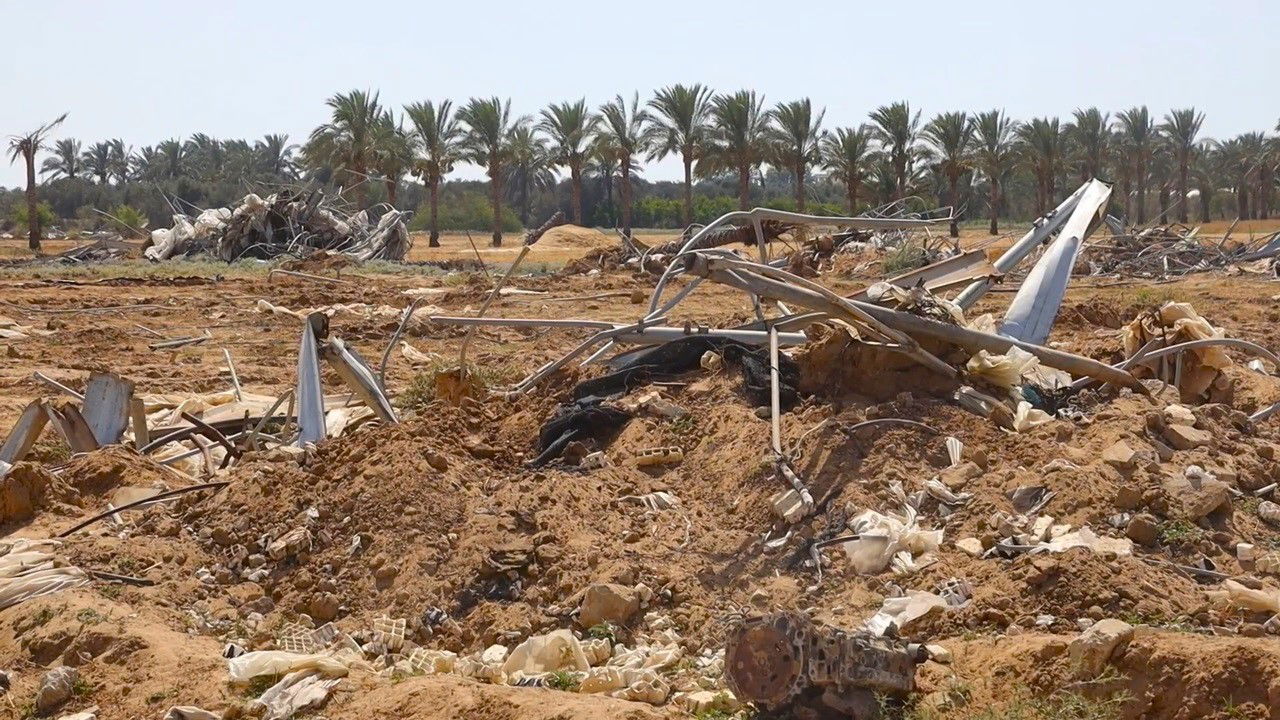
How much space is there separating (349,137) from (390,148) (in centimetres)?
123

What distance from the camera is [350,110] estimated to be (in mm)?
38594

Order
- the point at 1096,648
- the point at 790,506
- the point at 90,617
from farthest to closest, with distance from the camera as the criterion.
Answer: the point at 790,506 → the point at 90,617 → the point at 1096,648

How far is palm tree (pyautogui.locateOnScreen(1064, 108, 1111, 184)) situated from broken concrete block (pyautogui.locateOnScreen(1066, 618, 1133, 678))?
40.3 meters

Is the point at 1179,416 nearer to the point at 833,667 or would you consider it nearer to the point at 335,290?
the point at 833,667

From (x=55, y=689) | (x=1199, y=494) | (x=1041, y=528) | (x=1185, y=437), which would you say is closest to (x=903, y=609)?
(x=1041, y=528)

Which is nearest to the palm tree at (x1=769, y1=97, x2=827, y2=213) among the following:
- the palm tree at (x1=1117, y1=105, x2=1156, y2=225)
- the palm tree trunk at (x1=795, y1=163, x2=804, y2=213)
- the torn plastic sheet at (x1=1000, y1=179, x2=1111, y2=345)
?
the palm tree trunk at (x1=795, y1=163, x2=804, y2=213)

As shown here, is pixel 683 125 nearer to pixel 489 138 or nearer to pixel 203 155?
pixel 489 138

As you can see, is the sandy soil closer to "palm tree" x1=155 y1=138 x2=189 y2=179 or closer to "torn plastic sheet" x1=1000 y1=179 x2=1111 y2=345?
"torn plastic sheet" x1=1000 y1=179 x2=1111 y2=345

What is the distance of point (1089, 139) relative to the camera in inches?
1683

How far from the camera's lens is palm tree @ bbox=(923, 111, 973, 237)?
3947cm

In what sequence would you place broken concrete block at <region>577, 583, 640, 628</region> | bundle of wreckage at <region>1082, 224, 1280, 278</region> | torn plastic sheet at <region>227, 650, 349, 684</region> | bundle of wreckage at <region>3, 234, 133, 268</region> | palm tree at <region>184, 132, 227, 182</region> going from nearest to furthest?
torn plastic sheet at <region>227, 650, 349, 684</region>, broken concrete block at <region>577, 583, 640, 628</region>, bundle of wreckage at <region>1082, 224, 1280, 278</region>, bundle of wreckage at <region>3, 234, 133, 268</region>, palm tree at <region>184, 132, 227, 182</region>

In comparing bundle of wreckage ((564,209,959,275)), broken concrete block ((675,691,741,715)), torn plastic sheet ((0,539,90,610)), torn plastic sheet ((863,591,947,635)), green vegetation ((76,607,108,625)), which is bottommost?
broken concrete block ((675,691,741,715))

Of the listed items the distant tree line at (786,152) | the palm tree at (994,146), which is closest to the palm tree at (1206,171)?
the distant tree line at (786,152)

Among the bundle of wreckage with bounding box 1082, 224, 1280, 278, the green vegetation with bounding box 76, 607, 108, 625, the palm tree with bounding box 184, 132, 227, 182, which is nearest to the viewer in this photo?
the green vegetation with bounding box 76, 607, 108, 625
